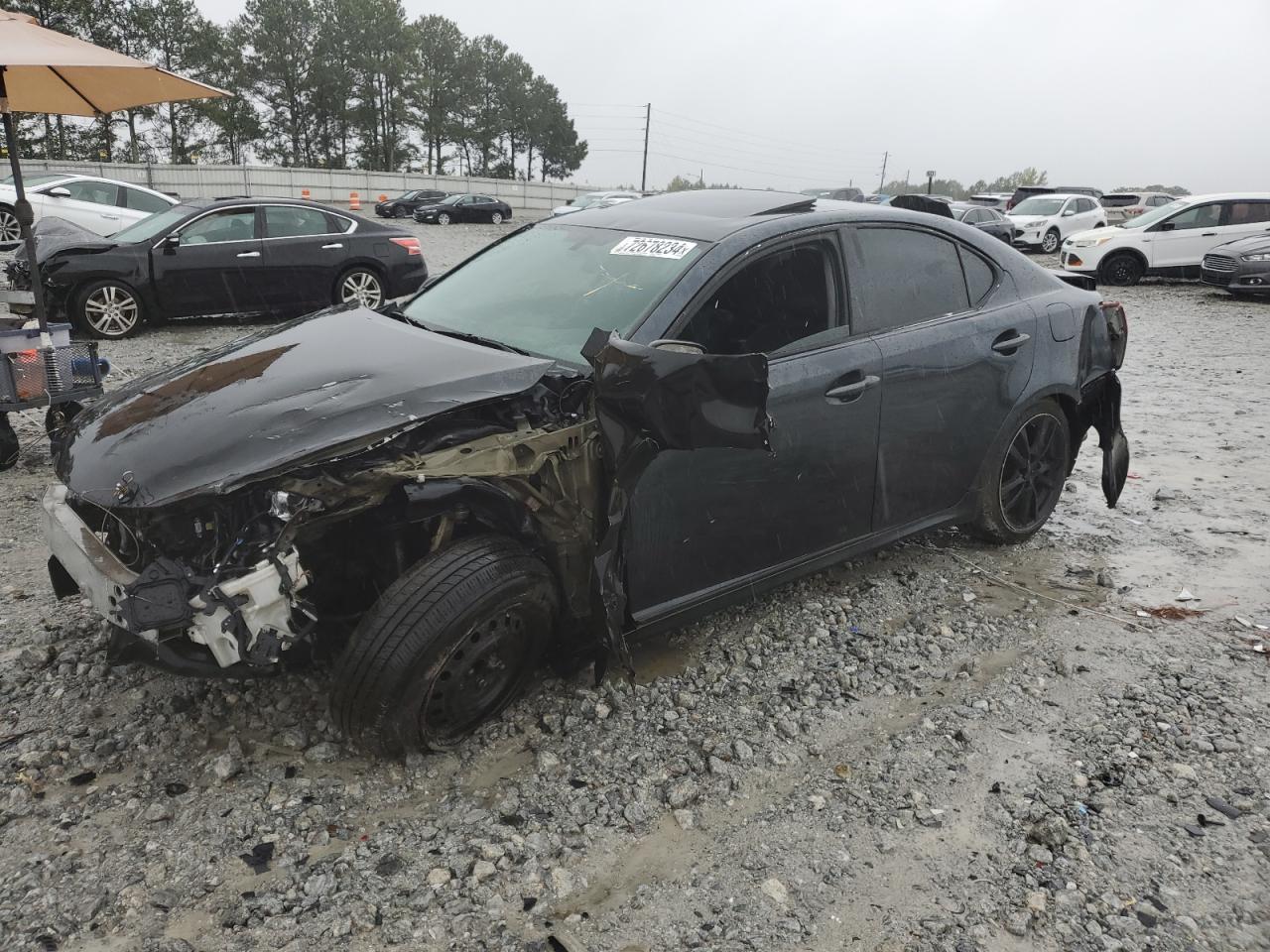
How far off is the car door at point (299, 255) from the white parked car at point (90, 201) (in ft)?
13.6

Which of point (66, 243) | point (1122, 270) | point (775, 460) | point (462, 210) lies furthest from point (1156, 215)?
point (462, 210)

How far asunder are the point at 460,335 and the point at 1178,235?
55.6 feet

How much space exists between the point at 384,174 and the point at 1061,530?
45.0 m

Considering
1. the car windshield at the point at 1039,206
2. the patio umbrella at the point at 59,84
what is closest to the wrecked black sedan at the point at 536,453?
the patio umbrella at the point at 59,84

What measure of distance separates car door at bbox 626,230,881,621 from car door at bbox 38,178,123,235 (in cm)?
1336

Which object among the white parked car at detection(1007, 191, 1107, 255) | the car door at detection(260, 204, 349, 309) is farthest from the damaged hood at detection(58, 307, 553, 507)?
the white parked car at detection(1007, 191, 1107, 255)

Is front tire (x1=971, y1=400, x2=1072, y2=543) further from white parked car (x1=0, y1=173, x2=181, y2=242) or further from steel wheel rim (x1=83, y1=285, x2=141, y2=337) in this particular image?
white parked car (x1=0, y1=173, x2=181, y2=242)

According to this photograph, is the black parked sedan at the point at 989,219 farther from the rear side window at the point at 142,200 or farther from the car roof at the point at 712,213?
the car roof at the point at 712,213

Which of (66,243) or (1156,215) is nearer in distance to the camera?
(66,243)

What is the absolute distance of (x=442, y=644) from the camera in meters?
2.65

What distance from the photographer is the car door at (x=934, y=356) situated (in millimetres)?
3621

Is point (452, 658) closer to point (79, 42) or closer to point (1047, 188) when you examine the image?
point (79, 42)

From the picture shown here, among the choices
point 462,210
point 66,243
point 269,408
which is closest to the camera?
point 269,408

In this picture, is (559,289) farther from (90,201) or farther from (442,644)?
(90,201)
